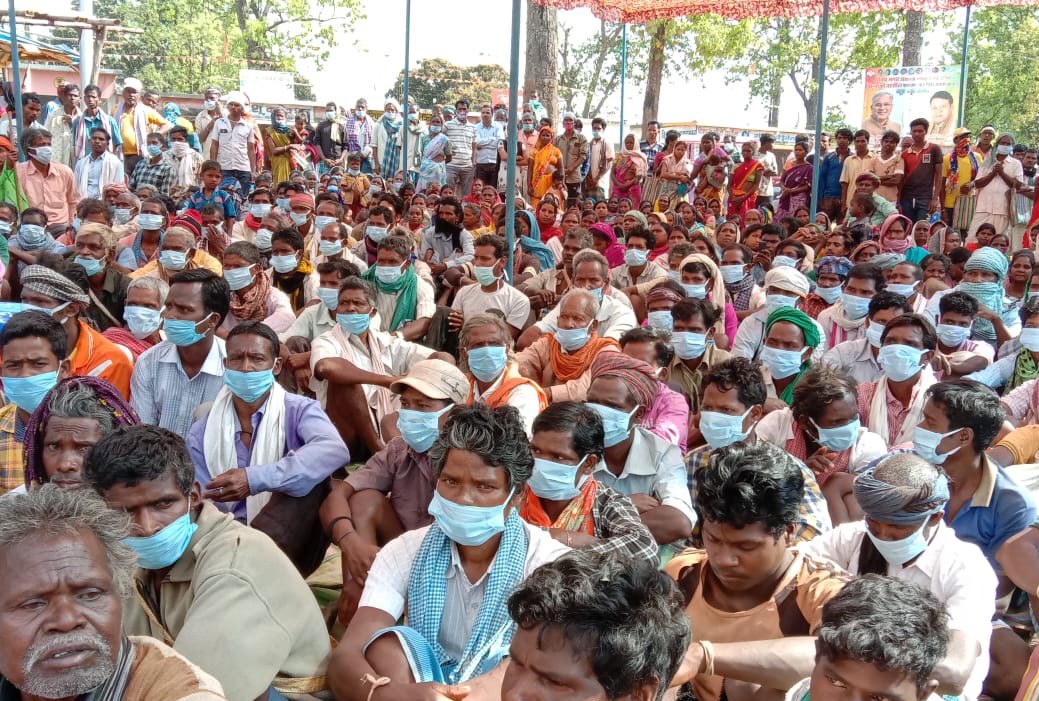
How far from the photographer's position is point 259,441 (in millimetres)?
3936

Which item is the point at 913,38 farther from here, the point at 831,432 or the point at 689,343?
the point at 831,432

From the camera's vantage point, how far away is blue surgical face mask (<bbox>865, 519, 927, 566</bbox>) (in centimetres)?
271

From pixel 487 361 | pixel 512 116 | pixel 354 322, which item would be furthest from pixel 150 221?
pixel 487 361

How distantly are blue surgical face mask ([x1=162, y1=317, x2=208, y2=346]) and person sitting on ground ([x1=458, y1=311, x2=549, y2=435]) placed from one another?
1287 mm

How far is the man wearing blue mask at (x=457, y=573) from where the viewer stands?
8.34ft

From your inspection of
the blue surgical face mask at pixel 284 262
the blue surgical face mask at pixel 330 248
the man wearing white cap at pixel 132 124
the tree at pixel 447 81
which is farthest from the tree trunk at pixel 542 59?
the tree at pixel 447 81

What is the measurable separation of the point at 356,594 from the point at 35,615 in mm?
1777

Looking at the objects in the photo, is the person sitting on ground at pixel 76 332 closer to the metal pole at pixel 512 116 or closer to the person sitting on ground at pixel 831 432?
the metal pole at pixel 512 116

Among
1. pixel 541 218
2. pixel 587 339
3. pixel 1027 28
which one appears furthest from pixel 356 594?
pixel 1027 28

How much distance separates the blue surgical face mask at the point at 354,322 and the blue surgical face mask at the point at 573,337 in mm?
1079

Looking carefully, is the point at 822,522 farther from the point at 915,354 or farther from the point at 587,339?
the point at 587,339

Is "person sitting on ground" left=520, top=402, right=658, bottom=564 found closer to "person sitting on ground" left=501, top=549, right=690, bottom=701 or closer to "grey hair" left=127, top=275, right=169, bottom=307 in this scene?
"person sitting on ground" left=501, top=549, right=690, bottom=701

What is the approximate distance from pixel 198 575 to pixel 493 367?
238cm

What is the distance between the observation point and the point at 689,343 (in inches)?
208
